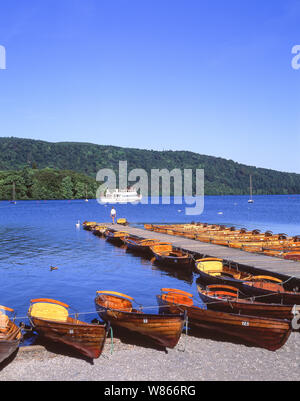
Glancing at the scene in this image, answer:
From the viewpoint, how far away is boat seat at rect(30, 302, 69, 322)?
1338 centimetres

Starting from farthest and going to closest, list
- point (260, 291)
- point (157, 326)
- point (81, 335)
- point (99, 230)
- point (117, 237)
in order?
point (99, 230) < point (117, 237) < point (260, 291) < point (157, 326) < point (81, 335)

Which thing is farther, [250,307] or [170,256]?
[170,256]

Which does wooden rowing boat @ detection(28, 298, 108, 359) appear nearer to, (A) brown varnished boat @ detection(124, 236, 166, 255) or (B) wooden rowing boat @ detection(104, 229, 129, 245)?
(A) brown varnished boat @ detection(124, 236, 166, 255)

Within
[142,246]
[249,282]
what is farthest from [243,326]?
[142,246]

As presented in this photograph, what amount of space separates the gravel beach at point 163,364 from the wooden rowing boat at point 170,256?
40.6 feet

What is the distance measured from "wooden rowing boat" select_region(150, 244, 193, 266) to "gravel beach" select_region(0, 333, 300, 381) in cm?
1239

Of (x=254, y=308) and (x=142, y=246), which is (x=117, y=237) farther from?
(x=254, y=308)

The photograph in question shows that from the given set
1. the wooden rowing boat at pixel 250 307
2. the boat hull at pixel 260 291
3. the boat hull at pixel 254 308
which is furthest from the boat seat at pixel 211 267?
the boat hull at pixel 254 308

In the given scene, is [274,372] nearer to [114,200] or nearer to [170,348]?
[170,348]

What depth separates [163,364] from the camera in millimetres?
11039

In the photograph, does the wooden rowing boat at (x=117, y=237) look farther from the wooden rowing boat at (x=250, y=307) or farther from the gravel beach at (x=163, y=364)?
the gravel beach at (x=163, y=364)

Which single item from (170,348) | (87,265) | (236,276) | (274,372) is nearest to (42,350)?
(170,348)

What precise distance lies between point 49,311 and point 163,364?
15.5 feet

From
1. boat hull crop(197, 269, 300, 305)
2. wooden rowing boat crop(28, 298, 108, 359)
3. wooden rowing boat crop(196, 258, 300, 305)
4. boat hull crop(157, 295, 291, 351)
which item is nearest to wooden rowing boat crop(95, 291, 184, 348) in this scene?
wooden rowing boat crop(28, 298, 108, 359)
